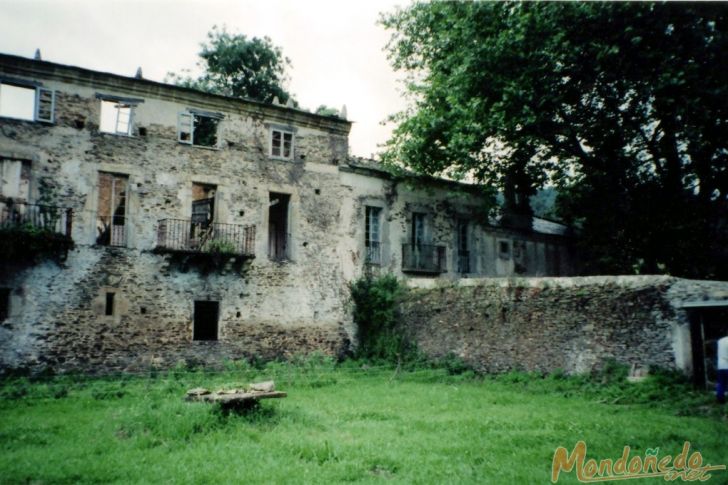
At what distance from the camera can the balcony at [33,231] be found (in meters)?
13.9

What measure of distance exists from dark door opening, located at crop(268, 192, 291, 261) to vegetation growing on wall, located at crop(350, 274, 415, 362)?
2.99m

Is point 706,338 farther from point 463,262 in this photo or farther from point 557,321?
point 463,262

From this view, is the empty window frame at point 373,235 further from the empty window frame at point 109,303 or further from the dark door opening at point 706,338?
the dark door opening at point 706,338

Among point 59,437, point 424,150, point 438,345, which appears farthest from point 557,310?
point 59,437

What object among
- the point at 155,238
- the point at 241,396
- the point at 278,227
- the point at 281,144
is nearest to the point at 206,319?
the point at 155,238

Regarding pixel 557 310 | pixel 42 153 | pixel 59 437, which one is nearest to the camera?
pixel 59 437

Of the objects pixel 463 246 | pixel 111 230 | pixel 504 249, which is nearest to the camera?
pixel 111 230

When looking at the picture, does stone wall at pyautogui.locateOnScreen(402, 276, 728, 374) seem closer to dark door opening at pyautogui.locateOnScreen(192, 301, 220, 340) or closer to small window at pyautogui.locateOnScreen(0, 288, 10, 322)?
dark door opening at pyautogui.locateOnScreen(192, 301, 220, 340)

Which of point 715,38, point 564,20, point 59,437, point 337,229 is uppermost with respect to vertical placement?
point 564,20

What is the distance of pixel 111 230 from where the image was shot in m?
15.9

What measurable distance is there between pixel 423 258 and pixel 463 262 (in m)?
2.36

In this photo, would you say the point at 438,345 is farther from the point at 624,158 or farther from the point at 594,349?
the point at 624,158

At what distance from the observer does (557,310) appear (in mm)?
14055

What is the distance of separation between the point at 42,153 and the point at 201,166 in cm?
449
